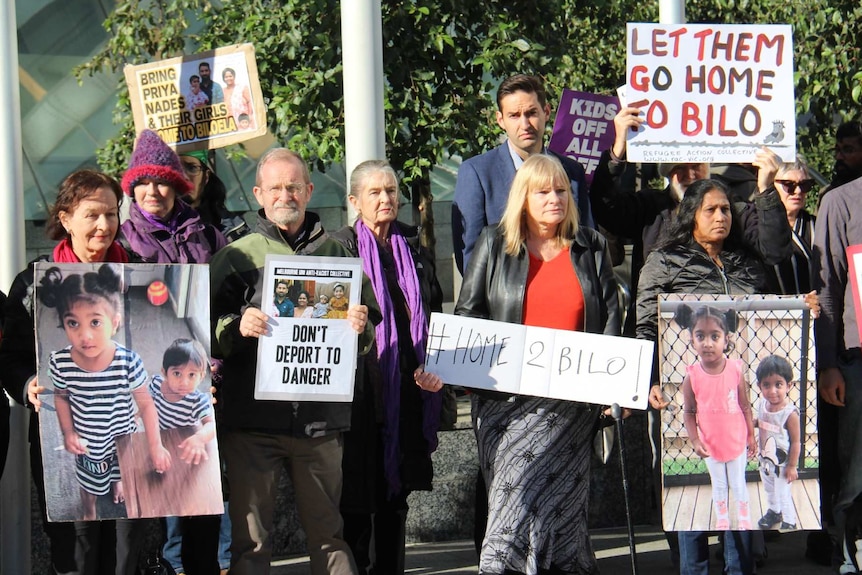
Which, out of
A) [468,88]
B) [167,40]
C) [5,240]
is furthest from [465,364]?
[167,40]

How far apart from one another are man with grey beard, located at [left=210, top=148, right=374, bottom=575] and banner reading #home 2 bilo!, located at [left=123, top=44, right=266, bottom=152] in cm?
149

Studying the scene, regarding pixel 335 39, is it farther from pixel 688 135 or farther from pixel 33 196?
pixel 33 196

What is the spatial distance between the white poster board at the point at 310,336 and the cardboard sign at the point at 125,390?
0.26 meters

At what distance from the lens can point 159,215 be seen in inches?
223

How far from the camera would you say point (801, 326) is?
5.65 meters

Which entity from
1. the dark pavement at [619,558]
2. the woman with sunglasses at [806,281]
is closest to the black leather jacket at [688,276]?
the woman with sunglasses at [806,281]

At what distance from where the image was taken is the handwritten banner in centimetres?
546

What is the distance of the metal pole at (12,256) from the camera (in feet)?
20.4

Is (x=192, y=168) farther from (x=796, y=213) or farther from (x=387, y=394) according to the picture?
(x=796, y=213)

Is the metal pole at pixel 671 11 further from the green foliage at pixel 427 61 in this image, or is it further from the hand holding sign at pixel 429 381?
the hand holding sign at pixel 429 381

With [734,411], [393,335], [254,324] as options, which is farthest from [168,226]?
[734,411]

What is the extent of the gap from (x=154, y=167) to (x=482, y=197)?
1540 millimetres

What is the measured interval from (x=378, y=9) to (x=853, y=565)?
3.45 metres

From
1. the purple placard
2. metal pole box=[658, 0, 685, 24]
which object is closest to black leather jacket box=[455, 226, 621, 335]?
the purple placard
